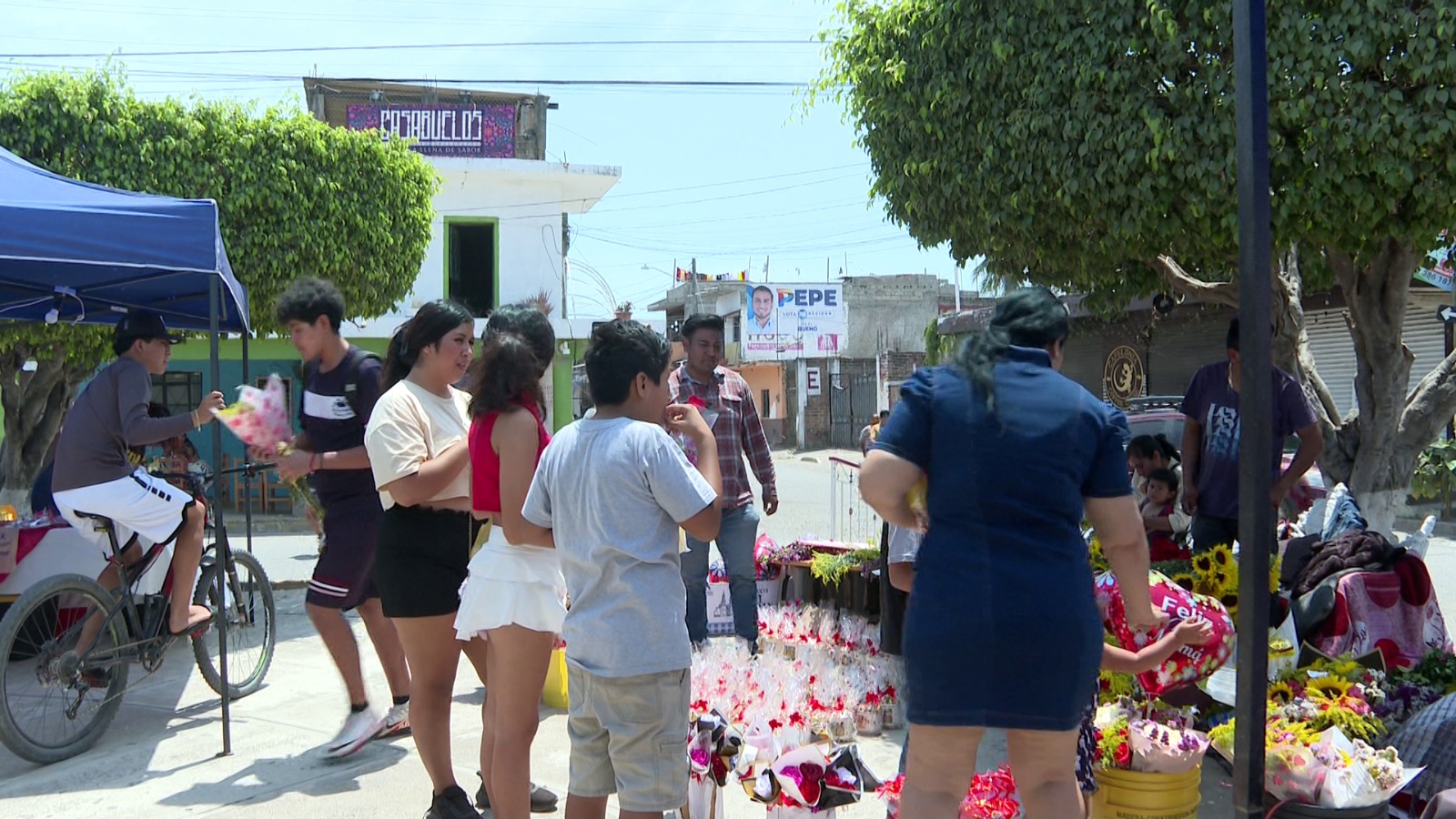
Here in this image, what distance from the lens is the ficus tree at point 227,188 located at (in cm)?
1178

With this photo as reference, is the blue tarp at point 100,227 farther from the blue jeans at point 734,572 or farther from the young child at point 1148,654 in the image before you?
the young child at point 1148,654

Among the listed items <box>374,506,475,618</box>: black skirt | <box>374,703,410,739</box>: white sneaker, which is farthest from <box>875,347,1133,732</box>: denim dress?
<box>374,703,410,739</box>: white sneaker

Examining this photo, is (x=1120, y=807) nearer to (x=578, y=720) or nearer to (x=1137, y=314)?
(x=578, y=720)

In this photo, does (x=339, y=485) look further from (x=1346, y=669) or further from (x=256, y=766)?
(x=1346, y=669)

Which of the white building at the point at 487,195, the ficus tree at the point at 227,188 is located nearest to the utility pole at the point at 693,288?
the white building at the point at 487,195

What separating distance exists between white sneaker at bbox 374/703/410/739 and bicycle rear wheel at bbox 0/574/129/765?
50.2 inches

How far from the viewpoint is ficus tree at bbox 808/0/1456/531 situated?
4.58 m

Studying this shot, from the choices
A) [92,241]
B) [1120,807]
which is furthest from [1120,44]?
[92,241]

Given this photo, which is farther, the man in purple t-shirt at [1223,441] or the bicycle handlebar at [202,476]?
the bicycle handlebar at [202,476]

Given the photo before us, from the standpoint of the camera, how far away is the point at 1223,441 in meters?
5.38

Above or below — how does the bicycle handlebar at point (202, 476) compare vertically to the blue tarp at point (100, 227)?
below

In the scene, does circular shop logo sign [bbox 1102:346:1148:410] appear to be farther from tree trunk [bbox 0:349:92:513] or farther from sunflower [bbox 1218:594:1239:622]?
tree trunk [bbox 0:349:92:513]

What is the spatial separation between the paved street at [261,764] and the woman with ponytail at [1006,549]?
59.2 inches

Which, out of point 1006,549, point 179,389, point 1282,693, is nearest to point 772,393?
point 179,389
